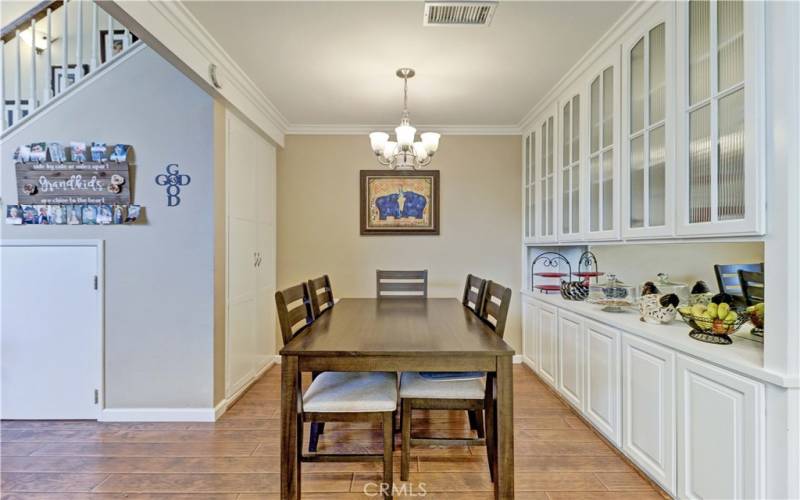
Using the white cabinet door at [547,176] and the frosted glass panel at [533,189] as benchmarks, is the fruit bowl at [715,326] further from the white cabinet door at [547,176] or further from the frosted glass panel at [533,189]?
the frosted glass panel at [533,189]

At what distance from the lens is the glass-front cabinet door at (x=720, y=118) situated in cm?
133

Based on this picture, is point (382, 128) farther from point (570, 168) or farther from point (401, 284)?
point (570, 168)

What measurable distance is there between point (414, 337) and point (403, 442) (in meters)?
0.55

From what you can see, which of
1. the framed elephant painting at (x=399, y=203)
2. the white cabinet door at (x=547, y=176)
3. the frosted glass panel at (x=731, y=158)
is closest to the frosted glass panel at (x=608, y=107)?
the white cabinet door at (x=547, y=176)

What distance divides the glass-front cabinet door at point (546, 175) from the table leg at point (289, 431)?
2.45 m

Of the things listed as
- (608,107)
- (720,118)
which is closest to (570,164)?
(608,107)

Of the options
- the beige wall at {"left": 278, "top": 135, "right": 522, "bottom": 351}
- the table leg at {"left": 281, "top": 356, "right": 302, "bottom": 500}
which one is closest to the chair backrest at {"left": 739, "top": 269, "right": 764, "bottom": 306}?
the table leg at {"left": 281, "top": 356, "right": 302, "bottom": 500}

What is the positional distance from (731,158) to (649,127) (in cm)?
57

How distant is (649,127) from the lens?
1.96 m

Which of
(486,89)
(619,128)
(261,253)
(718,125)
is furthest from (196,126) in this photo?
(718,125)

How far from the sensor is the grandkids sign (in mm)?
2529

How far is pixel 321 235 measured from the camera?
3994 millimetres

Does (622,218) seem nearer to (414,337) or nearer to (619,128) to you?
(619,128)

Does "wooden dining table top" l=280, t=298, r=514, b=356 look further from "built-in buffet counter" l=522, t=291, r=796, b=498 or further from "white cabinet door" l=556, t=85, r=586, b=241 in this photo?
"white cabinet door" l=556, t=85, r=586, b=241
